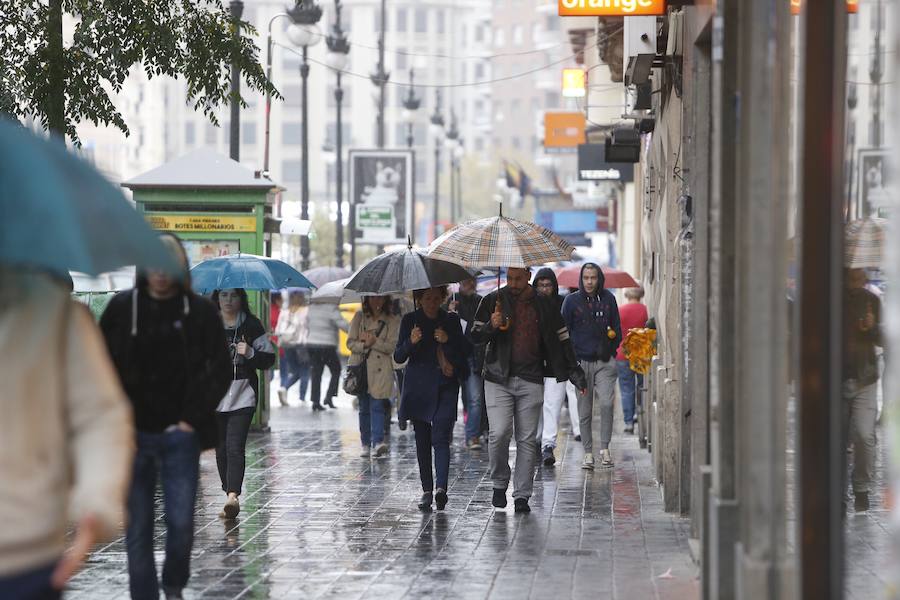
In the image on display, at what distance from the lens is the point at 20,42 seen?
44.0ft

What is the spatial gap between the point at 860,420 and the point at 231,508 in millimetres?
4223

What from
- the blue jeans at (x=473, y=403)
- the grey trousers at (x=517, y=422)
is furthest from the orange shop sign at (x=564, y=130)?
the grey trousers at (x=517, y=422)

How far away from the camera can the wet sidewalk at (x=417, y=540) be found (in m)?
8.96

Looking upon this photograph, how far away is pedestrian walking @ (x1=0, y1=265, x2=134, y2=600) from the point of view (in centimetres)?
428

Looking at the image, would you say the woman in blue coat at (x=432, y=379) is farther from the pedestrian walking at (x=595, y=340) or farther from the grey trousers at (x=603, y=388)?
the grey trousers at (x=603, y=388)

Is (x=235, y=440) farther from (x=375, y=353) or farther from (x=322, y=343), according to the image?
(x=322, y=343)

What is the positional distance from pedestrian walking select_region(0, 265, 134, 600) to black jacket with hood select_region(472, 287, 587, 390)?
7.60 m

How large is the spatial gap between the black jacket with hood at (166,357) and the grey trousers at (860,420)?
5.33 m

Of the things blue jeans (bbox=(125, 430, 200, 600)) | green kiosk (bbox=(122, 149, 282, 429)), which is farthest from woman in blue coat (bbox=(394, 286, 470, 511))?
green kiosk (bbox=(122, 149, 282, 429))

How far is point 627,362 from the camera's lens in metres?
20.6

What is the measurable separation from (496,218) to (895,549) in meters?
9.22

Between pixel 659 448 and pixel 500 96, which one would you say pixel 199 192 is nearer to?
pixel 659 448

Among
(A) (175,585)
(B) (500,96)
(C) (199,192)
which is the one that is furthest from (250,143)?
(A) (175,585)

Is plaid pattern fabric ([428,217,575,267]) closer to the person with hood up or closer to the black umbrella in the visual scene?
the black umbrella
